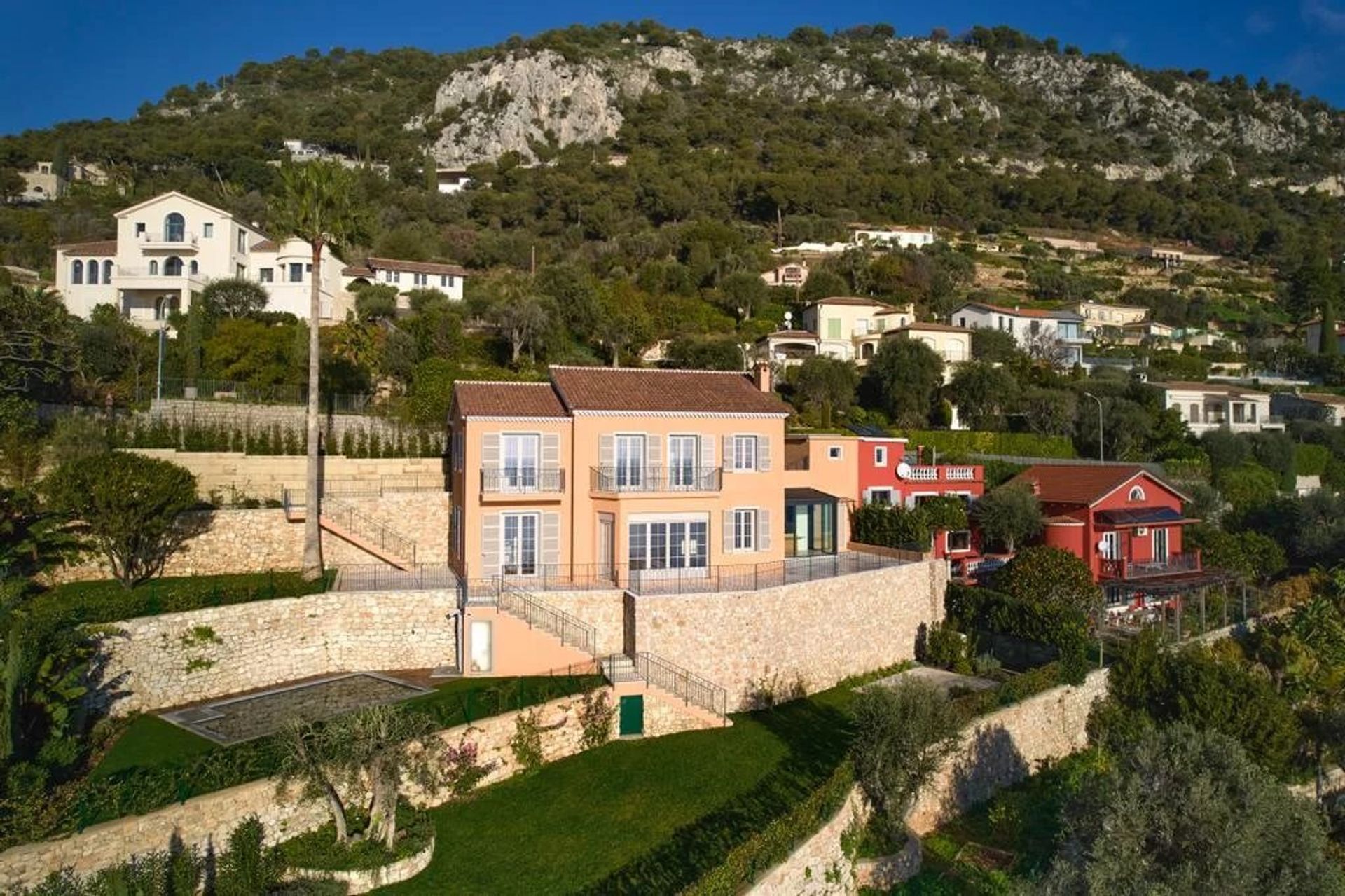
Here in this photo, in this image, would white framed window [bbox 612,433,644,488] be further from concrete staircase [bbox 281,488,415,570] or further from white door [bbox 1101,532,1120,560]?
white door [bbox 1101,532,1120,560]

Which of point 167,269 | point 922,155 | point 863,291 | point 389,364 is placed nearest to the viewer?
A: point 389,364

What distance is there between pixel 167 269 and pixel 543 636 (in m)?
40.8

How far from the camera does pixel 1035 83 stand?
17775 centimetres

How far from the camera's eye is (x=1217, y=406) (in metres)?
61.3

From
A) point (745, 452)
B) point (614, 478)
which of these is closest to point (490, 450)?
point (614, 478)

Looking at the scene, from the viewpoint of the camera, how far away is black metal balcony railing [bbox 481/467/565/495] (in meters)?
25.1

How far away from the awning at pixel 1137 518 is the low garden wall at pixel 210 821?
26.5 m

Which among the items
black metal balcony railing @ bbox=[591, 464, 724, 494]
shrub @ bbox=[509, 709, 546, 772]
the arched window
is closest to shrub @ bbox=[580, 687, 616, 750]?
shrub @ bbox=[509, 709, 546, 772]

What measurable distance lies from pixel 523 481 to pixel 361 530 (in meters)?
6.37

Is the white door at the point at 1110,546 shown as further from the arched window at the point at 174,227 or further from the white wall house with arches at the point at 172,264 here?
the arched window at the point at 174,227

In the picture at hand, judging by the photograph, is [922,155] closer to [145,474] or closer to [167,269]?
[167,269]

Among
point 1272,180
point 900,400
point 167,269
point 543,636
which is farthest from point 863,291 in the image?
point 1272,180

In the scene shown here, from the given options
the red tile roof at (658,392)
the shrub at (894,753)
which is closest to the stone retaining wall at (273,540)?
the red tile roof at (658,392)

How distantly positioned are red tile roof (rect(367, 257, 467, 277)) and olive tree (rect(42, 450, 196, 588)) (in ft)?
115
